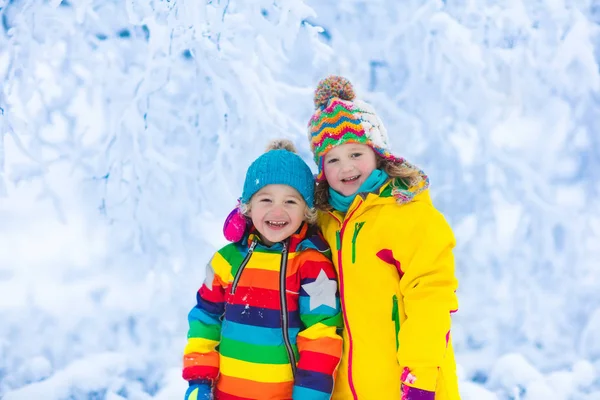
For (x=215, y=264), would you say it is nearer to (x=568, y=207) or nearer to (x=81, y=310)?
(x=81, y=310)

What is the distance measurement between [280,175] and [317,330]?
1.36ft

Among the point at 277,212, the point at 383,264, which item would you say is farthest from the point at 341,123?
the point at 383,264

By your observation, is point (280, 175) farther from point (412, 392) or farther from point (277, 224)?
point (412, 392)

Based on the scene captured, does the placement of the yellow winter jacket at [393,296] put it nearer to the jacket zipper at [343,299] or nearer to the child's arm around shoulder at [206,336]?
the jacket zipper at [343,299]

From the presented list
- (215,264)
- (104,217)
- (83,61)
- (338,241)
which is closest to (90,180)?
(104,217)

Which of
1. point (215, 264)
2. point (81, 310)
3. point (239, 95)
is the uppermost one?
point (239, 95)

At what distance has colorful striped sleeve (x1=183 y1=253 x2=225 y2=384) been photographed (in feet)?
4.14

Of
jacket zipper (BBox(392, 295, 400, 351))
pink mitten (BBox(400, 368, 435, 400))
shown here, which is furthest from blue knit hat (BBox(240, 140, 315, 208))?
pink mitten (BBox(400, 368, 435, 400))

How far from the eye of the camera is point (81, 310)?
239cm

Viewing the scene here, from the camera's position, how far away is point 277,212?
4.18 ft

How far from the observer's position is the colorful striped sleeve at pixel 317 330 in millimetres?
1153

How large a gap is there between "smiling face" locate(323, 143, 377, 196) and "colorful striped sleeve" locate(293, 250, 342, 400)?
0.19m

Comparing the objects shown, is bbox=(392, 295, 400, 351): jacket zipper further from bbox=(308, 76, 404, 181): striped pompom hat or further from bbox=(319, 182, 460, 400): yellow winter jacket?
bbox=(308, 76, 404, 181): striped pompom hat

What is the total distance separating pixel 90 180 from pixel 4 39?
899mm
